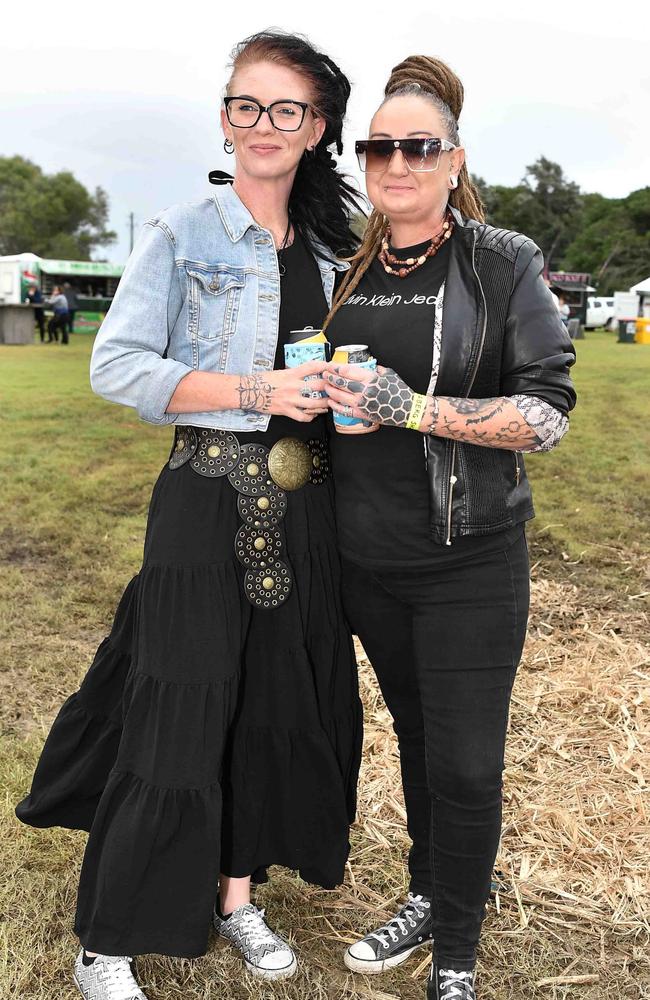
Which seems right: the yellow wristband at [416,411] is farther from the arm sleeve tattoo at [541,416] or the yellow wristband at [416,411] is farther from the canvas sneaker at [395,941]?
the canvas sneaker at [395,941]

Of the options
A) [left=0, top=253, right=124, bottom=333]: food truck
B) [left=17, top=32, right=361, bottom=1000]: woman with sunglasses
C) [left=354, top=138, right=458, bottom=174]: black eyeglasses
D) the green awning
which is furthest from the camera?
the green awning

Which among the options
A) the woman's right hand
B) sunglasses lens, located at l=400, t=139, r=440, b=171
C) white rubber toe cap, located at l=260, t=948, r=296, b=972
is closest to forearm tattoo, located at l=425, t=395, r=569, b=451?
the woman's right hand

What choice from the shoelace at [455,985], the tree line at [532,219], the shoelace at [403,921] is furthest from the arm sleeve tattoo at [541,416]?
the tree line at [532,219]

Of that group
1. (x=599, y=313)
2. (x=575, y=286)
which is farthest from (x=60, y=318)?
(x=575, y=286)

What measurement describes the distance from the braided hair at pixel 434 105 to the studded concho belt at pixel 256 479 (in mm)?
367

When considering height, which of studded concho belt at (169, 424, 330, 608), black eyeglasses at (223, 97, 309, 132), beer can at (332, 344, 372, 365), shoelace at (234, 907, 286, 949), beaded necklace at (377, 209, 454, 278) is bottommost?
shoelace at (234, 907, 286, 949)

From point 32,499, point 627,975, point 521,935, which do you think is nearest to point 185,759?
point 521,935

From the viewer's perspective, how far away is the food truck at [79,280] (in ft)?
96.6

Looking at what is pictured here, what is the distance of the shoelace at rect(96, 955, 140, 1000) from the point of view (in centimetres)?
239

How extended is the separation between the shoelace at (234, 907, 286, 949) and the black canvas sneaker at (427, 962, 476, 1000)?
539mm

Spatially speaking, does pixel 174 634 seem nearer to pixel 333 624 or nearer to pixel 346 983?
pixel 333 624

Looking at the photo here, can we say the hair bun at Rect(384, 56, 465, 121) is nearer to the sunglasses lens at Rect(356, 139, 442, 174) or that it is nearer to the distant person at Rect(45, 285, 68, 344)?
the sunglasses lens at Rect(356, 139, 442, 174)

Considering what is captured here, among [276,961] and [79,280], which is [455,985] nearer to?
[276,961]

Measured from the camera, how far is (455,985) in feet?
7.27
